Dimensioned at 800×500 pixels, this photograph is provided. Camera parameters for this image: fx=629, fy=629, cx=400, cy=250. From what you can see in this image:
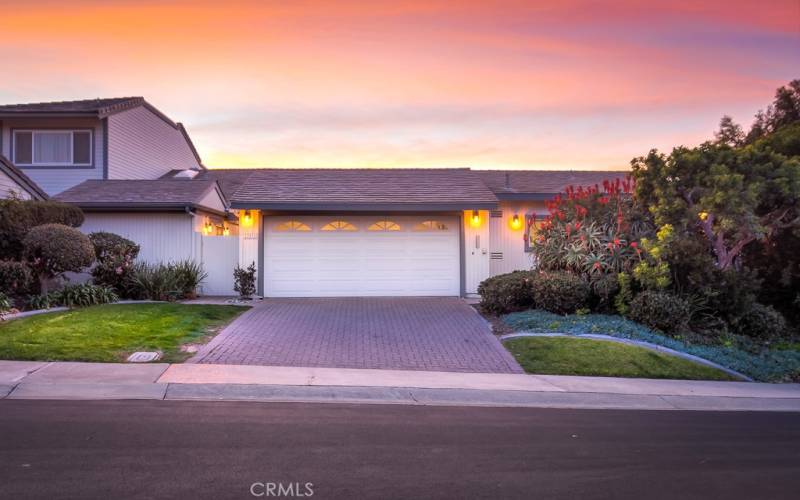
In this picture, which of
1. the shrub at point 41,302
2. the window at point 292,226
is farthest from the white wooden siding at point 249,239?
the shrub at point 41,302

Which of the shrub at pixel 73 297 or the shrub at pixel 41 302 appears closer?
the shrub at pixel 41 302

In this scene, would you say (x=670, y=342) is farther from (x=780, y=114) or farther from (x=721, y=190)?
(x=780, y=114)

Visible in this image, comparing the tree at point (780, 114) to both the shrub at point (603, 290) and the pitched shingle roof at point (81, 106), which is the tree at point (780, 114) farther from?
the pitched shingle roof at point (81, 106)

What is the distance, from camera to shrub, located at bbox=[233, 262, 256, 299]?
56.2 feet

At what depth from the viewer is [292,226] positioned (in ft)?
58.8

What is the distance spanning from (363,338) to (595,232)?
240 inches

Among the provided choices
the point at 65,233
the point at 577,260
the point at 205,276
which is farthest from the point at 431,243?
the point at 65,233

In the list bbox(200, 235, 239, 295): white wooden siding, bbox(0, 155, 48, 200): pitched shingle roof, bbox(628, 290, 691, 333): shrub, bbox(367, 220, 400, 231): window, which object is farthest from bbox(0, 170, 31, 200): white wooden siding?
bbox(628, 290, 691, 333): shrub

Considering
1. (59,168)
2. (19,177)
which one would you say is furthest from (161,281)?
(59,168)

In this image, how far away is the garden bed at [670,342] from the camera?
10914 millimetres

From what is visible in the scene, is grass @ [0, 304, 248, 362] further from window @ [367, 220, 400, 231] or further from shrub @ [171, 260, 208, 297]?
window @ [367, 220, 400, 231]

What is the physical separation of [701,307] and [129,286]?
44.8ft

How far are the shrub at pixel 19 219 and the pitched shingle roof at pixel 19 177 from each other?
170 cm

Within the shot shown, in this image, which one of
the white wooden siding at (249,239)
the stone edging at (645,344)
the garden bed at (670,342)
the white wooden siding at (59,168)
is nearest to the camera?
the stone edging at (645,344)
